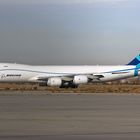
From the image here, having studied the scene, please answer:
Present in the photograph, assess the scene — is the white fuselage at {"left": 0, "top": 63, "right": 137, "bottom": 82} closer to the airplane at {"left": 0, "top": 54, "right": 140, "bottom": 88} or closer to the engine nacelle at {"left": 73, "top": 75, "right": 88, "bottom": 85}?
the airplane at {"left": 0, "top": 54, "right": 140, "bottom": 88}

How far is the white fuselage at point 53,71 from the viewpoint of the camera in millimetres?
61812

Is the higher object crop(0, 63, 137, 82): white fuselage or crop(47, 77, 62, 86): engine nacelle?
crop(0, 63, 137, 82): white fuselage

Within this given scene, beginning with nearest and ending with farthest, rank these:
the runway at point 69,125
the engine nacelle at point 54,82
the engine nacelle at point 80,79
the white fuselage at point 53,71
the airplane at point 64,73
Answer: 1. the runway at point 69,125
2. the engine nacelle at point 54,82
3. the engine nacelle at point 80,79
4. the airplane at point 64,73
5. the white fuselage at point 53,71

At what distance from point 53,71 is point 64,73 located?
1.55m

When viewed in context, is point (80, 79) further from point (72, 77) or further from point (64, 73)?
point (64, 73)

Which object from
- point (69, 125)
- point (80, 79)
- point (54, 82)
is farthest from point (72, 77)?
point (69, 125)

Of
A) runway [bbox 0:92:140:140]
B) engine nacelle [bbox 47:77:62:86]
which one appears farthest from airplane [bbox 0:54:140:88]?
runway [bbox 0:92:140:140]

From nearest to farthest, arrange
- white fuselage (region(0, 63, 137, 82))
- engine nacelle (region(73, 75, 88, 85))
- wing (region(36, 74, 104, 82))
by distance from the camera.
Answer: engine nacelle (region(73, 75, 88, 85))
wing (region(36, 74, 104, 82))
white fuselage (region(0, 63, 137, 82))

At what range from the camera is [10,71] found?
61.6 metres

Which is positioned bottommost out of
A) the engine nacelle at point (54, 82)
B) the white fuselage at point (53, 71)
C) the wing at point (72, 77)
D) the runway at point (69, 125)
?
A: the runway at point (69, 125)

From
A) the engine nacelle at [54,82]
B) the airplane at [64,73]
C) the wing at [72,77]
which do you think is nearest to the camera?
the engine nacelle at [54,82]

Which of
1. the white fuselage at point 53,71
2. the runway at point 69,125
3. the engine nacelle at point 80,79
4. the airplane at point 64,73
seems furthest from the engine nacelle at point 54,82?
the runway at point 69,125

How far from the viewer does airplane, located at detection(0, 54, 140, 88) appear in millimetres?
60531

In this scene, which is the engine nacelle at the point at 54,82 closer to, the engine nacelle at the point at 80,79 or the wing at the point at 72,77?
the wing at the point at 72,77
